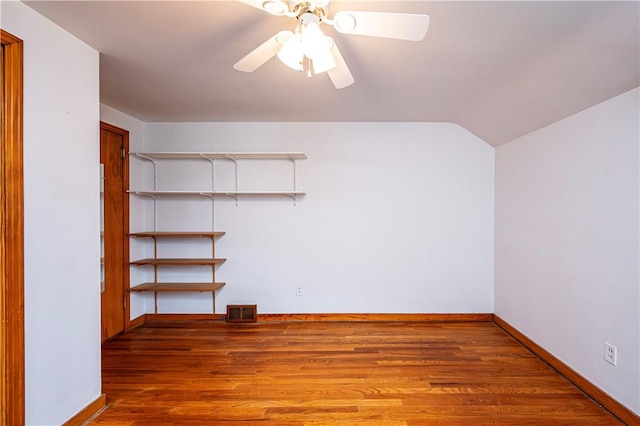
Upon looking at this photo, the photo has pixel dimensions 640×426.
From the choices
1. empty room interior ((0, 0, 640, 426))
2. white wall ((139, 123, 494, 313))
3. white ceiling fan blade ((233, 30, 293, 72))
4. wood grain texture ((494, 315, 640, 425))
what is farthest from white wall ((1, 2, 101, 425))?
wood grain texture ((494, 315, 640, 425))

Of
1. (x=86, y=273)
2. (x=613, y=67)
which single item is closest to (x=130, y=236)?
(x=86, y=273)

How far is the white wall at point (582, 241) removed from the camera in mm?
1829

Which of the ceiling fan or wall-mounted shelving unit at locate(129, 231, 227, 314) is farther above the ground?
the ceiling fan

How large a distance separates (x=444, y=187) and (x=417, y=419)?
93.5 inches

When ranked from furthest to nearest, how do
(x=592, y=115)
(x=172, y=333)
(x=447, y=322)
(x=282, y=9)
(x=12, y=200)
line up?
(x=447, y=322)
(x=172, y=333)
(x=592, y=115)
(x=12, y=200)
(x=282, y=9)

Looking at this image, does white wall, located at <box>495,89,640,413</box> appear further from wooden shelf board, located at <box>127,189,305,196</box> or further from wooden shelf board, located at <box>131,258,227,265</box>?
wooden shelf board, located at <box>131,258,227,265</box>

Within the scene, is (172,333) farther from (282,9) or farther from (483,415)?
(282,9)

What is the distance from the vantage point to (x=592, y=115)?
2.10 metres

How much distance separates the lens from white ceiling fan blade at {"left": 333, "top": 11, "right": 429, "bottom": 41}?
1193 mm

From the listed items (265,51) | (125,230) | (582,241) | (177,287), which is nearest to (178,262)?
(177,287)

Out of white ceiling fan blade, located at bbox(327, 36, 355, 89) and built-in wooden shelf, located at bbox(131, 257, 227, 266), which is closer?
white ceiling fan blade, located at bbox(327, 36, 355, 89)

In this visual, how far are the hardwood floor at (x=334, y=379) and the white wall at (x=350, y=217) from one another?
16.3 inches

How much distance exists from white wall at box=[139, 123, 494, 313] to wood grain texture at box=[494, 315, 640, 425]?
0.65 m

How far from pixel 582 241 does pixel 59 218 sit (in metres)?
3.40
